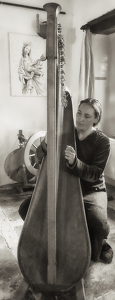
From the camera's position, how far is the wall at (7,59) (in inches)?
124

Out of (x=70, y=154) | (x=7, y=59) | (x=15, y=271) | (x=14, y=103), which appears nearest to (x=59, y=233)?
(x=70, y=154)

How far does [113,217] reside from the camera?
8.53ft

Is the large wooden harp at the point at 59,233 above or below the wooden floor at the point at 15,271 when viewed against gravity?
above

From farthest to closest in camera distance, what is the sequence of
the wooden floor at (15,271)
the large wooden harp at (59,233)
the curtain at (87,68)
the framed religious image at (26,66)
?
the framed religious image at (26,66) → the curtain at (87,68) → the wooden floor at (15,271) → the large wooden harp at (59,233)

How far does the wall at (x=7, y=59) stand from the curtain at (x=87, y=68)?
1.10 ft

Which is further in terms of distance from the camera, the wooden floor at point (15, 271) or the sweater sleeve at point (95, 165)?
the wooden floor at point (15, 271)

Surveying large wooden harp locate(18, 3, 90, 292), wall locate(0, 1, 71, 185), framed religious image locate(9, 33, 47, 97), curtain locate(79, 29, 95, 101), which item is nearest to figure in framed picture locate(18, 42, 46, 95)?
framed religious image locate(9, 33, 47, 97)

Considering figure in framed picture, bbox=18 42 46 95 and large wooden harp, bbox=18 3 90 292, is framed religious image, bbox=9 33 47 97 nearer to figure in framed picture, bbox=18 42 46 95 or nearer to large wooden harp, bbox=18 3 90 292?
figure in framed picture, bbox=18 42 46 95

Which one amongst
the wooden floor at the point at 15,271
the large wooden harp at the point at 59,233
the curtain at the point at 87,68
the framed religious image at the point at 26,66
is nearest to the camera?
the large wooden harp at the point at 59,233

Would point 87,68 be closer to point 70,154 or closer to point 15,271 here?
point 70,154

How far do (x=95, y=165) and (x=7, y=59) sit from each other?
2347 millimetres

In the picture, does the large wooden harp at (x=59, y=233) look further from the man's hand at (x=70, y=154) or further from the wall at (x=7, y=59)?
the wall at (x=7, y=59)

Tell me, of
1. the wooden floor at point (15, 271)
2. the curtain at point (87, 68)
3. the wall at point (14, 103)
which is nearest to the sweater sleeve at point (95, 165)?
the wooden floor at point (15, 271)

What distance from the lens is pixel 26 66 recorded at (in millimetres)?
3365
